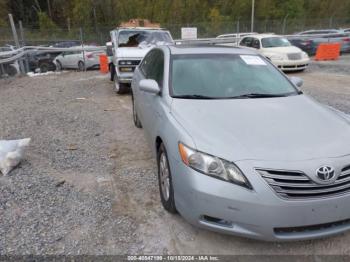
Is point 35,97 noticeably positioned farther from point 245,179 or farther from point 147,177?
point 245,179

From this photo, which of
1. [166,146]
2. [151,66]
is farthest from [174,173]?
[151,66]

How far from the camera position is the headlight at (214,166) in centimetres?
231

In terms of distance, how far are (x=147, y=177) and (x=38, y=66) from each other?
44.4ft

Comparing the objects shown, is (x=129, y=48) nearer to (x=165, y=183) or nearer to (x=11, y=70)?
(x=165, y=183)

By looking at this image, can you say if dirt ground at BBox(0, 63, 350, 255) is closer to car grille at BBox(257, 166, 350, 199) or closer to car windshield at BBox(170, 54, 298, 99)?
car grille at BBox(257, 166, 350, 199)

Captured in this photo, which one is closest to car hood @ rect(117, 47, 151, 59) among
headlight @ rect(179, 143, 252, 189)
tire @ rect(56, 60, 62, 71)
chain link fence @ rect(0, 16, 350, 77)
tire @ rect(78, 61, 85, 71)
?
headlight @ rect(179, 143, 252, 189)

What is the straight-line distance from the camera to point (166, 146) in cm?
291

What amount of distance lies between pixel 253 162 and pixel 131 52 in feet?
22.5

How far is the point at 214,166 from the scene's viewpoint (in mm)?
2391

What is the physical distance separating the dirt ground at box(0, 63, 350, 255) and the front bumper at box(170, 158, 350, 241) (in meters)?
0.33

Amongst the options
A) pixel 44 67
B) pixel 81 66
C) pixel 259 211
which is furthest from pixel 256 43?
pixel 259 211

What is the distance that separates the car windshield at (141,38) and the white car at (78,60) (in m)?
6.14

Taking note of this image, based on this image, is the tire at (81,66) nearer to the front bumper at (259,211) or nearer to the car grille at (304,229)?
the front bumper at (259,211)

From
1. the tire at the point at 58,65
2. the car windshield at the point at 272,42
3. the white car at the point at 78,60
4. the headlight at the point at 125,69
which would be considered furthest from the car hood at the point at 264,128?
the tire at the point at 58,65
